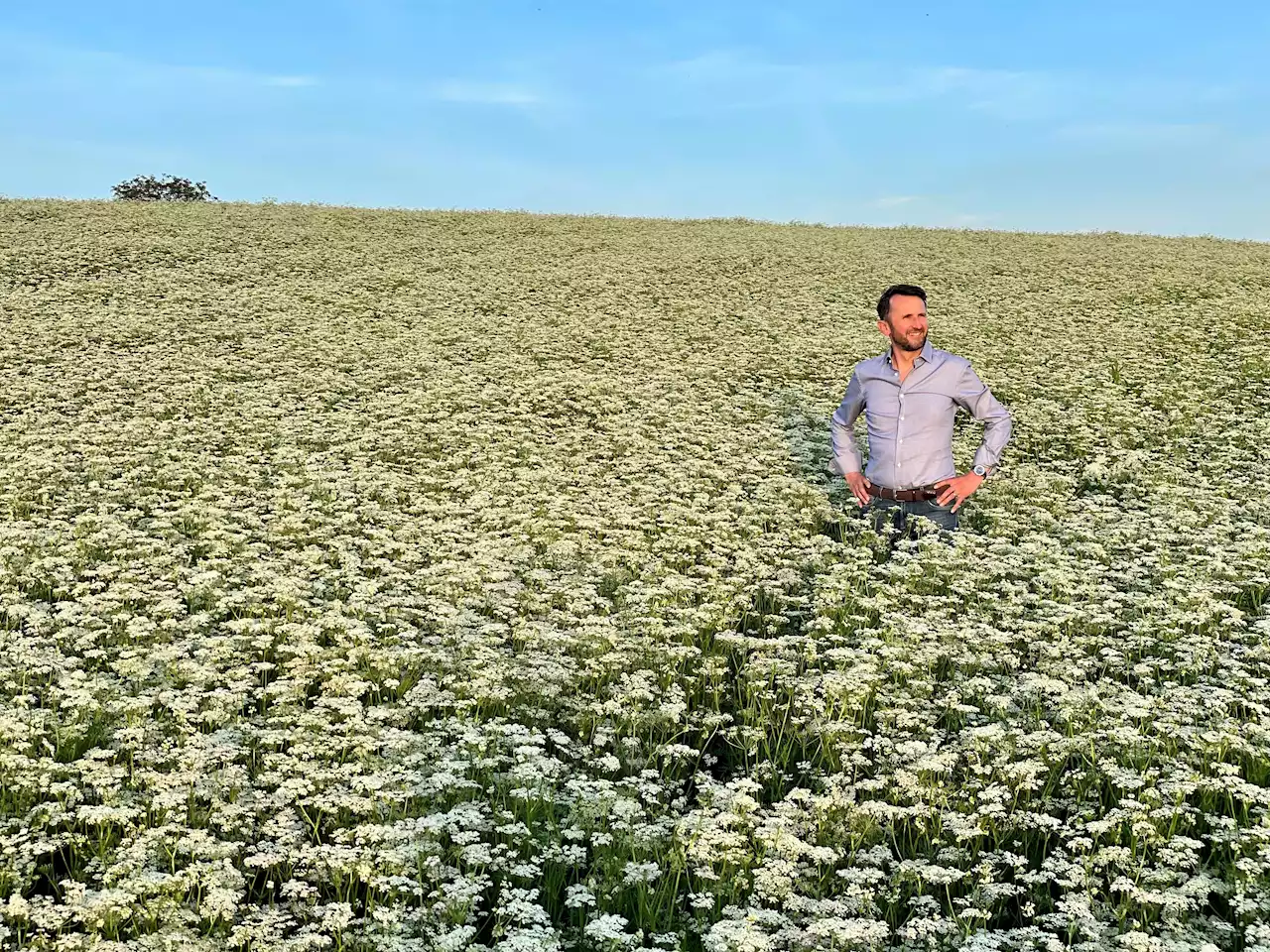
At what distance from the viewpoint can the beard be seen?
9.50m

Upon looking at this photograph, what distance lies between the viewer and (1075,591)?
31.2ft

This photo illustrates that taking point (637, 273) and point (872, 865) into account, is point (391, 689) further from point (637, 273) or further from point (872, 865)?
point (637, 273)

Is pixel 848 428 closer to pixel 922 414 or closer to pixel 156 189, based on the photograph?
pixel 922 414

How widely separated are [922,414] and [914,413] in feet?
0.25

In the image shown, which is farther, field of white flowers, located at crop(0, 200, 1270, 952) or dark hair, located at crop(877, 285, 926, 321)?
dark hair, located at crop(877, 285, 926, 321)

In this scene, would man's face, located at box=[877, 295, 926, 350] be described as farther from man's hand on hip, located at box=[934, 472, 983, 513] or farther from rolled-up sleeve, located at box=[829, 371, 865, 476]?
man's hand on hip, located at box=[934, 472, 983, 513]

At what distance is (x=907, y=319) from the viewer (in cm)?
943

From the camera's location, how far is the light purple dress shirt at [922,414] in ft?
31.9

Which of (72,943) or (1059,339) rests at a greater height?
(1059,339)

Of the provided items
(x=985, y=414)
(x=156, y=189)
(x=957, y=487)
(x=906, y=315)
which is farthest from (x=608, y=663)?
(x=156, y=189)

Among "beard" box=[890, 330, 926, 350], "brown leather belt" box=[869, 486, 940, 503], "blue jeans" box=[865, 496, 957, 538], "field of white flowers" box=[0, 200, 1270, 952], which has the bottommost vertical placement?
"field of white flowers" box=[0, 200, 1270, 952]

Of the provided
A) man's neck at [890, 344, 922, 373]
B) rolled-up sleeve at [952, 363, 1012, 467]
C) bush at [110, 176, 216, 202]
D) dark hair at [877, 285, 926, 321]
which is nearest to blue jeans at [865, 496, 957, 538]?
rolled-up sleeve at [952, 363, 1012, 467]

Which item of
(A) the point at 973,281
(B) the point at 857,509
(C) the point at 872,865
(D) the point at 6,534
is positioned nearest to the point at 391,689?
(C) the point at 872,865

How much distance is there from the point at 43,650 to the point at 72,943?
4.20m
